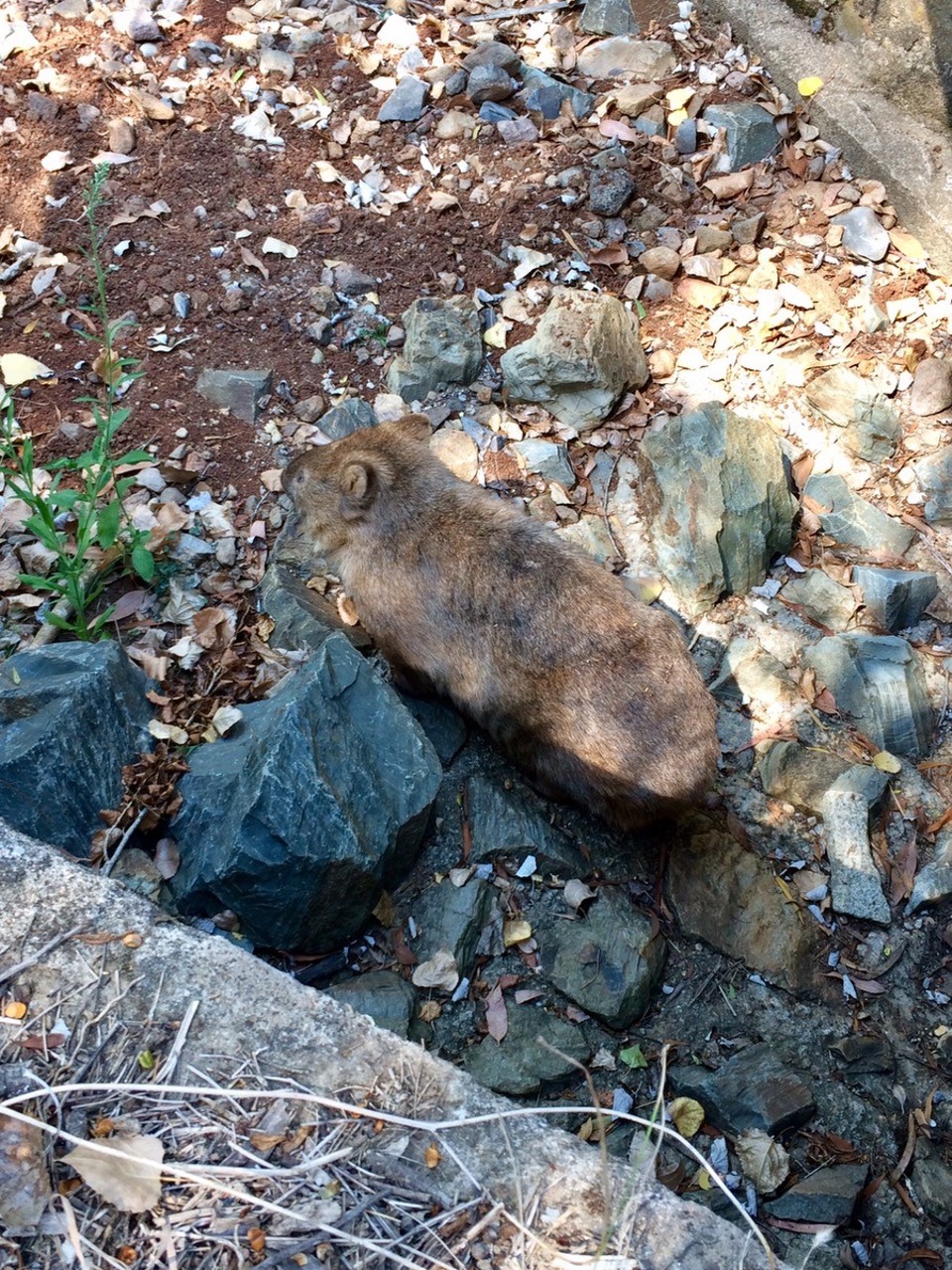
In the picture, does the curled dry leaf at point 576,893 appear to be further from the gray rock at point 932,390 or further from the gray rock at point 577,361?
the gray rock at point 932,390

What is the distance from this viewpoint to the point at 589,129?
700cm

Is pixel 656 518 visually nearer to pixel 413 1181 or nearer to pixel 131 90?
pixel 413 1181

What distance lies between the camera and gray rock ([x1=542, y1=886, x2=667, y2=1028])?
418 centimetres

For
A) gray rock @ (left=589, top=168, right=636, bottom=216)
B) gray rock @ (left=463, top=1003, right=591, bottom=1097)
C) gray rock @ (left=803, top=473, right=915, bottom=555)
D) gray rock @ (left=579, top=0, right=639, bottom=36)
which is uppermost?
gray rock @ (left=579, top=0, right=639, bottom=36)

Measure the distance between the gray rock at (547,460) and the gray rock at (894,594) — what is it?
1.62 metres

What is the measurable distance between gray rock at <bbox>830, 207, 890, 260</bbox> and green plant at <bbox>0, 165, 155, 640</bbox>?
4500 millimetres

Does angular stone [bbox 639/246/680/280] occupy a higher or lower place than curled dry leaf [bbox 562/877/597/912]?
higher

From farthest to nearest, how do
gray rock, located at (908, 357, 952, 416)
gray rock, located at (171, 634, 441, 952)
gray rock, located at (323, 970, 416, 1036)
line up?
1. gray rock, located at (908, 357, 952, 416)
2. gray rock, located at (323, 970, 416, 1036)
3. gray rock, located at (171, 634, 441, 952)

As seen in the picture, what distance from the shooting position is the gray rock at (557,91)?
7.07m

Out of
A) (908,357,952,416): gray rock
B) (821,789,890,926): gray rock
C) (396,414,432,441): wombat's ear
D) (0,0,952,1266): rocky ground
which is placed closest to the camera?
(0,0,952,1266): rocky ground

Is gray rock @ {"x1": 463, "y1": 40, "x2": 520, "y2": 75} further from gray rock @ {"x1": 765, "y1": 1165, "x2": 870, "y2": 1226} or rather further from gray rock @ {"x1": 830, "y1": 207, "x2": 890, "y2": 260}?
gray rock @ {"x1": 765, "y1": 1165, "x2": 870, "y2": 1226}

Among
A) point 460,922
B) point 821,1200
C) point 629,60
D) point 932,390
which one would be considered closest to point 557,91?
point 629,60

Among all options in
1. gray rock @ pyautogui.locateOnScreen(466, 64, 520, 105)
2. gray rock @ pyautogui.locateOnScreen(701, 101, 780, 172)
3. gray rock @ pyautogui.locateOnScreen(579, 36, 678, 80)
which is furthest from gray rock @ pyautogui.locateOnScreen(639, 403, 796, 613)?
gray rock @ pyautogui.locateOnScreen(579, 36, 678, 80)

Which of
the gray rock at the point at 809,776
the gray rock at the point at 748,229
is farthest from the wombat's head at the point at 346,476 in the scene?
the gray rock at the point at 748,229
